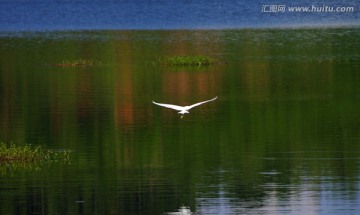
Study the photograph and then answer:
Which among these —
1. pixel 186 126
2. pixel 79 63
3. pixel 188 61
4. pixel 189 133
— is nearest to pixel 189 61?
pixel 188 61

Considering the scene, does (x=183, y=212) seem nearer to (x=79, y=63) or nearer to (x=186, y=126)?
(x=186, y=126)

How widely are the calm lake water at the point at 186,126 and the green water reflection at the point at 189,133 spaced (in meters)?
0.05

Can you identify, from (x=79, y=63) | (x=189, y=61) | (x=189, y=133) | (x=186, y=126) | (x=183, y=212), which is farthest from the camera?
(x=79, y=63)

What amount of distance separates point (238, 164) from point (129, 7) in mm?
123191

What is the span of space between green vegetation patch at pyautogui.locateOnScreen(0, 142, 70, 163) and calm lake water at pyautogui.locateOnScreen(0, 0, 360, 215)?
56 centimetres

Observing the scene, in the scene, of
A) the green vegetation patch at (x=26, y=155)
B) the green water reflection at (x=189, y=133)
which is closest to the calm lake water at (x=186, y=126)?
the green water reflection at (x=189, y=133)

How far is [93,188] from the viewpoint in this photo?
2803cm

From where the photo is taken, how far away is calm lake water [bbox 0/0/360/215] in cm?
2670

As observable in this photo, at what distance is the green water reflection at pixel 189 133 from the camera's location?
26625 mm

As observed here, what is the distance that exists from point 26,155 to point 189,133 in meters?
6.68

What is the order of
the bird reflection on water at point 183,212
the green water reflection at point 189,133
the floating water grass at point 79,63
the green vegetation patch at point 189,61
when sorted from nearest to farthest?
the bird reflection on water at point 183,212, the green water reflection at point 189,133, the green vegetation patch at point 189,61, the floating water grass at point 79,63

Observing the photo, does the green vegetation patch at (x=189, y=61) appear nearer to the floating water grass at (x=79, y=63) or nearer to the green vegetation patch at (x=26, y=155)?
the floating water grass at (x=79, y=63)

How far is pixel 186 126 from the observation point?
128ft

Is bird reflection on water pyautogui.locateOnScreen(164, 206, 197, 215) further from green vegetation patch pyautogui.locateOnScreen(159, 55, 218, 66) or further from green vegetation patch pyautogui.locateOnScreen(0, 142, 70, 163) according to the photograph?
green vegetation patch pyautogui.locateOnScreen(159, 55, 218, 66)
